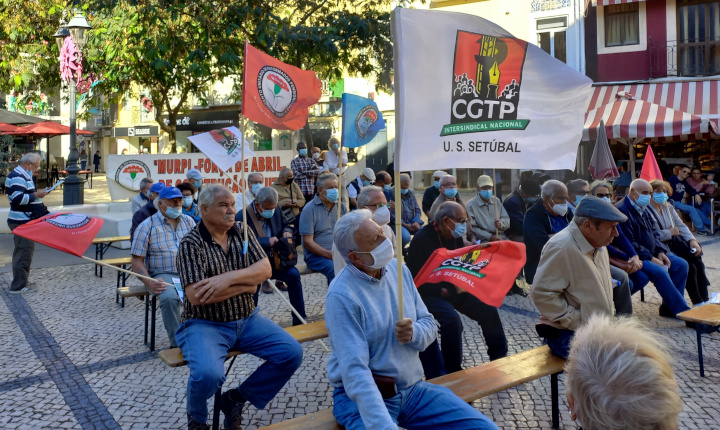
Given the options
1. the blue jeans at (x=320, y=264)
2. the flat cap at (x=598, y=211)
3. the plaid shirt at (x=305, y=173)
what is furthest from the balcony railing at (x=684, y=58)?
the flat cap at (x=598, y=211)

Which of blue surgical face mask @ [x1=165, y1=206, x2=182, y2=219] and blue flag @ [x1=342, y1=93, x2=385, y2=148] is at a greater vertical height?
blue flag @ [x1=342, y1=93, x2=385, y2=148]

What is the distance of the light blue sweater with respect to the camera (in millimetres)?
2809

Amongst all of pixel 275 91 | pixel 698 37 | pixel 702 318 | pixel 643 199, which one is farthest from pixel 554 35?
pixel 702 318

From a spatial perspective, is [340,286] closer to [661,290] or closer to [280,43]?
[661,290]

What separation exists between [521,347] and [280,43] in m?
8.09

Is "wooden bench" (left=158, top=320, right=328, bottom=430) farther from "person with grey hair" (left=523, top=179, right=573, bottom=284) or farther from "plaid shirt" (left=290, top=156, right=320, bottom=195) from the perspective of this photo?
"plaid shirt" (left=290, top=156, right=320, bottom=195)

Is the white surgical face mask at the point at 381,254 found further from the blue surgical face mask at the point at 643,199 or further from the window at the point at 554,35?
the window at the point at 554,35

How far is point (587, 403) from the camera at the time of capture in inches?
71.5

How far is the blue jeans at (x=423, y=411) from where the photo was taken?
2994 mm

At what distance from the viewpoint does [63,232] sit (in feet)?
18.4

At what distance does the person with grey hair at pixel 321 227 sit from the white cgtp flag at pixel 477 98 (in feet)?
11.1

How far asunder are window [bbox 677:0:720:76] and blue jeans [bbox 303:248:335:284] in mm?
15032

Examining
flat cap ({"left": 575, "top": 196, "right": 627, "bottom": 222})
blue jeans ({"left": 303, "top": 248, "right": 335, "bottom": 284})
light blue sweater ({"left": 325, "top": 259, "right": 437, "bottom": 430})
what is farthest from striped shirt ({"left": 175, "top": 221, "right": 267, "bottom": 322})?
blue jeans ({"left": 303, "top": 248, "right": 335, "bottom": 284})

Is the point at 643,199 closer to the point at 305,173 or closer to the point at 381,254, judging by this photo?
the point at 381,254
